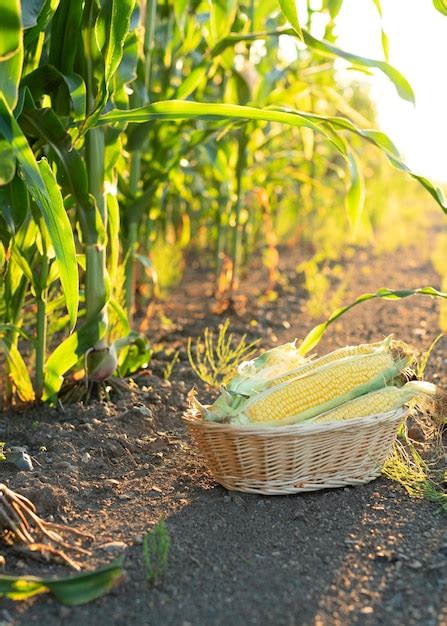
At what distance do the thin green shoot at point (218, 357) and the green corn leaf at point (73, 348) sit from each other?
297 mm

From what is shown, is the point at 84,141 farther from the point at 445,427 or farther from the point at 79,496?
the point at 445,427

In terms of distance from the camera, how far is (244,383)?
213cm

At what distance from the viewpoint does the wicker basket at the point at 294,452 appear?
198 cm

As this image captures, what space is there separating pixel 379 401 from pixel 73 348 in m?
1.04

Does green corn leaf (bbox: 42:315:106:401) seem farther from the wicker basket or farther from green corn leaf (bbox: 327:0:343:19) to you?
green corn leaf (bbox: 327:0:343:19)

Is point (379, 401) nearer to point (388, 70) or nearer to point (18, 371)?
point (388, 70)

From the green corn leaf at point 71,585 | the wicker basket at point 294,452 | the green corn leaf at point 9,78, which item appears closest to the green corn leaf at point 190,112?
the green corn leaf at point 9,78

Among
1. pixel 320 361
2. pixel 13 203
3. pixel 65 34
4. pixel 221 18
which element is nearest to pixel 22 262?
pixel 13 203

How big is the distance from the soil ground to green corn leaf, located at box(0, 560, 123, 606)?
0.04 m

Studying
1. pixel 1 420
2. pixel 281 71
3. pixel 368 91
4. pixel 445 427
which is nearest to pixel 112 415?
pixel 1 420

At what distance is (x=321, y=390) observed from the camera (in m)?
2.09

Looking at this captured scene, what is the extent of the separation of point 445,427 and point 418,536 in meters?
0.70

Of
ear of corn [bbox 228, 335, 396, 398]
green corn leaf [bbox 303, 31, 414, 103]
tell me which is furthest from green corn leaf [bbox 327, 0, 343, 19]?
ear of corn [bbox 228, 335, 396, 398]

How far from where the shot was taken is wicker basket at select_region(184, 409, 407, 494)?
198 centimetres
